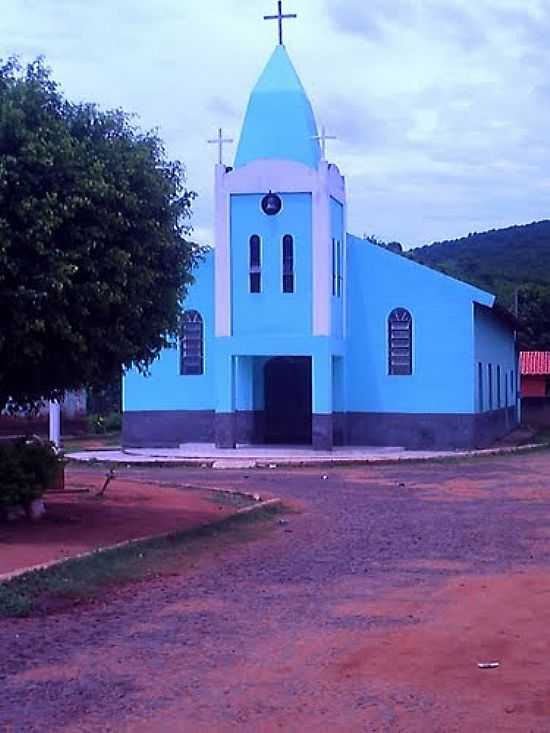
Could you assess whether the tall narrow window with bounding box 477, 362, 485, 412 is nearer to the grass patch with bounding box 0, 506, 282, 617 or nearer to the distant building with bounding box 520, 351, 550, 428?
the grass patch with bounding box 0, 506, 282, 617

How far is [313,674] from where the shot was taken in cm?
835

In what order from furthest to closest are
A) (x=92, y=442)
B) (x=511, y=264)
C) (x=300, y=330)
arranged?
→ (x=511, y=264) → (x=92, y=442) → (x=300, y=330)

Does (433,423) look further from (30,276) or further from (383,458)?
(30,276)

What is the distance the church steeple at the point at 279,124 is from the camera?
32875 millimetres

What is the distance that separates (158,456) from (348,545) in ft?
56.3

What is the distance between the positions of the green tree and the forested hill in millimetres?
41190

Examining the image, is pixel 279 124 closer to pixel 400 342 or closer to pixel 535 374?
pixel 400 342

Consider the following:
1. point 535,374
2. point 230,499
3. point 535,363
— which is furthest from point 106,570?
point 535,363

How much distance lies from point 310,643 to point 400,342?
81.8 ft

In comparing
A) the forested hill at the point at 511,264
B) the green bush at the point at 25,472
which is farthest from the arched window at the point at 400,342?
the forested hill at the point at 511,264

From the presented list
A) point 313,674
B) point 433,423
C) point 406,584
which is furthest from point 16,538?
point 433,423

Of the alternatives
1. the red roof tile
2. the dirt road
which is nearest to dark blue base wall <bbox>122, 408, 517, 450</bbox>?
the dirt road

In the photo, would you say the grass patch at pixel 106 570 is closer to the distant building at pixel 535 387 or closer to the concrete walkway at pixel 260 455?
the concrete walkway at pixel 260 455

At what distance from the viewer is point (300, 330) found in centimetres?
3238
